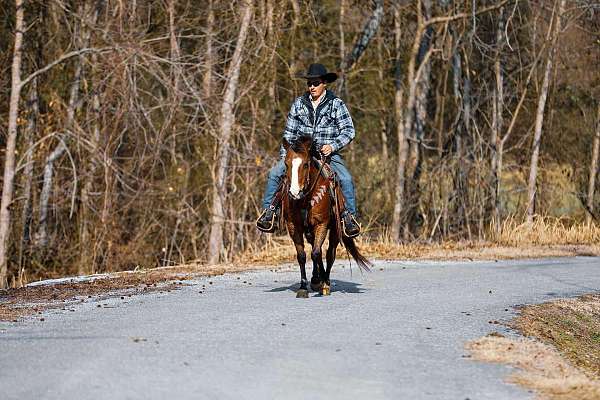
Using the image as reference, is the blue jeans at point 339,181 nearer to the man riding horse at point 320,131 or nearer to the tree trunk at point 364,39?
the man riding horse at point 320,131

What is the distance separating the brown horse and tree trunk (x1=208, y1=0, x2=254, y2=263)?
10125 millimetres

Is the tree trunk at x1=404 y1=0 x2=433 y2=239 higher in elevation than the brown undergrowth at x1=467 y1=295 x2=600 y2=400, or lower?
higher

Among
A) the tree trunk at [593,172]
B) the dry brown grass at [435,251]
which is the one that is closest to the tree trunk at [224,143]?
the dry brown grass at [435,251]

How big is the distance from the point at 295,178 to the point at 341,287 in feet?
10.4

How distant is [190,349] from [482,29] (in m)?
22.9

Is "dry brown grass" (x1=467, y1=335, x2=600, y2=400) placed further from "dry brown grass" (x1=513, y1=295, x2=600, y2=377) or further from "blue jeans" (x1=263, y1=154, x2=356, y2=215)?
"blue jeans" (x1=263, y1=154, x2=356, y2=215)

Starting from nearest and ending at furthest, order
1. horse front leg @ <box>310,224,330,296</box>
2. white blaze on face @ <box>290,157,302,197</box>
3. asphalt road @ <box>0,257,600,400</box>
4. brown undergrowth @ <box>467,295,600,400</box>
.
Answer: asphalt road @ <box>0,257,600,400</box> < brown undergrowth @ <box>467,295,600,400</box> < white blaze on face @ <box>290,157,302,197</box> < horse front leg @ <box>310,224,330,296</box>

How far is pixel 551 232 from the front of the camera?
979 inches

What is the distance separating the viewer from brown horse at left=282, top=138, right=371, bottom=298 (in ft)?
42.6

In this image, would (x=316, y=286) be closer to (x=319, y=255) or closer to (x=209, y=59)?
(x=319, y=255)

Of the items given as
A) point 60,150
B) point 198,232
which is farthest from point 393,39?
point 60,150

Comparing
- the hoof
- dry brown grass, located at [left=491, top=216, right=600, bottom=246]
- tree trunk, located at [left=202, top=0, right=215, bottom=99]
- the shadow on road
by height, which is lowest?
the shadow on road

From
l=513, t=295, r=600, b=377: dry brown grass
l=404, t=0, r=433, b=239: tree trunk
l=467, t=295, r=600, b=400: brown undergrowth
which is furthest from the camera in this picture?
l=404, t=0, r=433, b=239: tree trunk

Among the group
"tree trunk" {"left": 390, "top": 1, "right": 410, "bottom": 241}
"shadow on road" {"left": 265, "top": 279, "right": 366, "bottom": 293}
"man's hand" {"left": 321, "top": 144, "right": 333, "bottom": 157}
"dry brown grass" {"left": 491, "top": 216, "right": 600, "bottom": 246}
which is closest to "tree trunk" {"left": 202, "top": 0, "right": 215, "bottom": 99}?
"tree trunk" {"left": 390, "top": 1, "right": 410, "bottom": 241}
